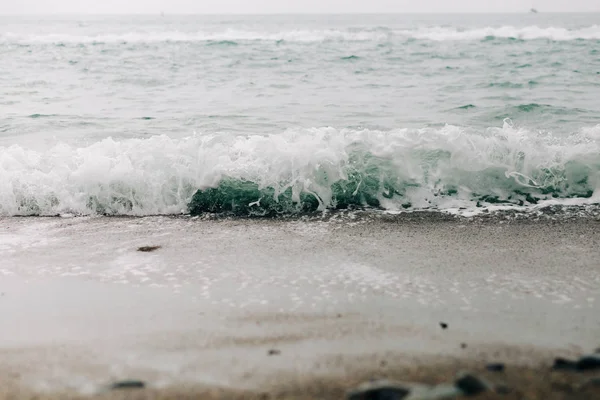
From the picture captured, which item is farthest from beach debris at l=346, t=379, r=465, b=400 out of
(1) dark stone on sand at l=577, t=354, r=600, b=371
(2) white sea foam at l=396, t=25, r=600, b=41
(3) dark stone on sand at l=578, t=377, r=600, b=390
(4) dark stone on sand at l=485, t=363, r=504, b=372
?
(2) white sea foam at l=396, t=25, r=600, b=41

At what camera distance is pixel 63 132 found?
7625 mm

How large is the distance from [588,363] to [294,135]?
3.99m

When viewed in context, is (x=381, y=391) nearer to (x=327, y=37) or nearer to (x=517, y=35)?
(x=327, y=37)

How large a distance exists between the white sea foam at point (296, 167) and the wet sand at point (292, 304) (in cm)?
59

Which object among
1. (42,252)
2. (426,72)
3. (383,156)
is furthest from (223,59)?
(42,252)

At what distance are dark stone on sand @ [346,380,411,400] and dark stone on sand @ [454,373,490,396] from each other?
0.19 metres

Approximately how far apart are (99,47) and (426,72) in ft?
46.4

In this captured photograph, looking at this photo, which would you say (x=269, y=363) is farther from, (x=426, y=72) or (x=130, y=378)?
(x=426, y=72)

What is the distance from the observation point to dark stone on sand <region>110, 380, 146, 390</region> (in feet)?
6.72

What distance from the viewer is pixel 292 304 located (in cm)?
285

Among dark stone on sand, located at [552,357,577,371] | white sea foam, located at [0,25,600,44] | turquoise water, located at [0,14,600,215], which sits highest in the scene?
white sea foam, located at [0,25,600,44]

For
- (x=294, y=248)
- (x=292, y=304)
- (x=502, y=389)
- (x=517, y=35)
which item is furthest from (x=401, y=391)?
(x=517, y=35)

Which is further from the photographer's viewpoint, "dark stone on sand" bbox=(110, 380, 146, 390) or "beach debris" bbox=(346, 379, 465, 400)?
"dark stone on sand" bbox=(110, 380, 146, 390)

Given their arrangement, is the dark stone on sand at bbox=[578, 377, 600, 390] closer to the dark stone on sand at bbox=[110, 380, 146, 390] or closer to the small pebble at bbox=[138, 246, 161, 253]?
the dark stone on sand at bbox=[110, 380, 146, 390]
